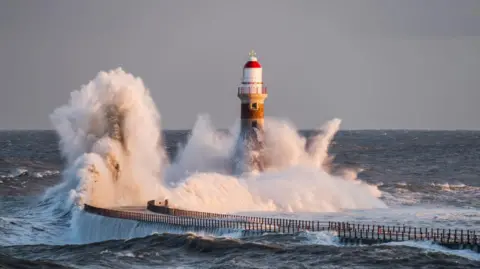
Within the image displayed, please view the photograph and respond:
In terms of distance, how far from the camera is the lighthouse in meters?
64.3

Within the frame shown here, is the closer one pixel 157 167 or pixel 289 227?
pixel 289 227

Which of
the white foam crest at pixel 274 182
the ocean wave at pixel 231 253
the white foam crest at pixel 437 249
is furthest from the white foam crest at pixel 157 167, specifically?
the white foam crest at pixel 437 249

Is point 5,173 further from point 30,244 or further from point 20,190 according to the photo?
point 30,244

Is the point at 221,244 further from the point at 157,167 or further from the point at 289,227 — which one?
the point at 157,167

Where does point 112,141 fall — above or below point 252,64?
below

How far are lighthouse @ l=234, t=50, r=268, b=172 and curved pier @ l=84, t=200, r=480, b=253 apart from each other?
38.3 ft

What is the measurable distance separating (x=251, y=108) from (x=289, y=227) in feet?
58.9

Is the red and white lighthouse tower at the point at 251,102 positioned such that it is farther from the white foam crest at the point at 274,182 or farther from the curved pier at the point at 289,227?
the curved pier at the point at 289,227

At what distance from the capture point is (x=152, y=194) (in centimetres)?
6094

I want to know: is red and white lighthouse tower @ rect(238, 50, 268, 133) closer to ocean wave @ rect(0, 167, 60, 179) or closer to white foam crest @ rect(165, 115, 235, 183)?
white foam crest @ rect(165, 115, 235, 183)

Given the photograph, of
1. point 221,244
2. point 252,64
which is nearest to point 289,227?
point 221,244

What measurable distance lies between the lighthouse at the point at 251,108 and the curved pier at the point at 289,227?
460 inches

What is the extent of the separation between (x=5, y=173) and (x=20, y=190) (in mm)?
17675

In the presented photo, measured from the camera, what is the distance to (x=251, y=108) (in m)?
64.3
